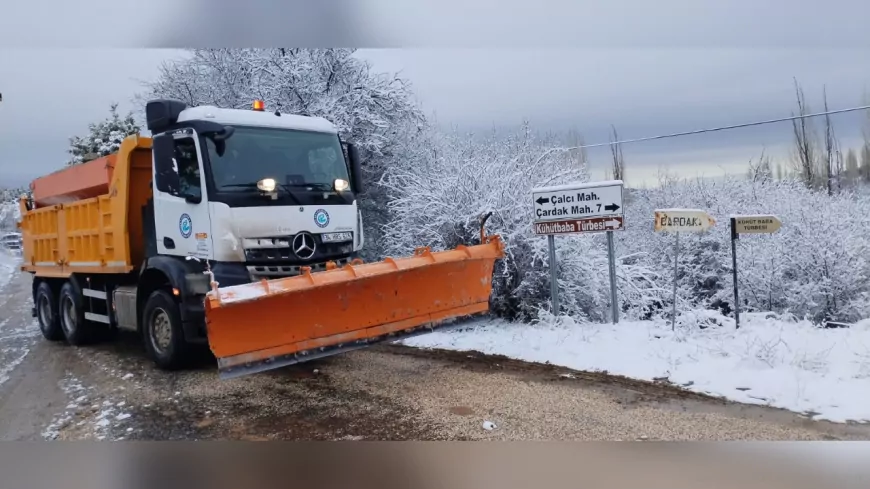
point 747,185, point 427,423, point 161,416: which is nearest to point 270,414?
point 161,416

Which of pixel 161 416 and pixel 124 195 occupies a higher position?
pixel 124 195

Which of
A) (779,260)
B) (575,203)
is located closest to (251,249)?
(575,203)

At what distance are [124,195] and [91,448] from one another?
2734mm

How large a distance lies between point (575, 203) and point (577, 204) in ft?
0.06

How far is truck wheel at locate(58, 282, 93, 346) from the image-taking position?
18.9 ft

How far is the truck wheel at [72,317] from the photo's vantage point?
5.77 m

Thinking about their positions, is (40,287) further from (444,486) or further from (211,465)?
(444,486)

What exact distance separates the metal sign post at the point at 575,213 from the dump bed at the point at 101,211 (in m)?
3.30

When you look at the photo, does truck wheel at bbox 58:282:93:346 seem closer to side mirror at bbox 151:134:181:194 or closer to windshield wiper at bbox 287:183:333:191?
side mirror at bbox 151:134:181:194

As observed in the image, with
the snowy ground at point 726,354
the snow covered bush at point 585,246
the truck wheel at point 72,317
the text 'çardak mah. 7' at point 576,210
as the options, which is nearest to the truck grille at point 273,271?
the snowy ground at point 726,354

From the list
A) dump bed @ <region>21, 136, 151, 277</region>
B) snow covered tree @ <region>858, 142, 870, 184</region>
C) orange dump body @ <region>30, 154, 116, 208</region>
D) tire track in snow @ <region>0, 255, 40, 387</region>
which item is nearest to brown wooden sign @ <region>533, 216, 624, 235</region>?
snow covered tree @ <region>858, 142, 870, 184</region>

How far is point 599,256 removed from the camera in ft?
21.3

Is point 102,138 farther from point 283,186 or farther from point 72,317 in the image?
point 72,317

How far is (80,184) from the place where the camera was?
15.9ft
